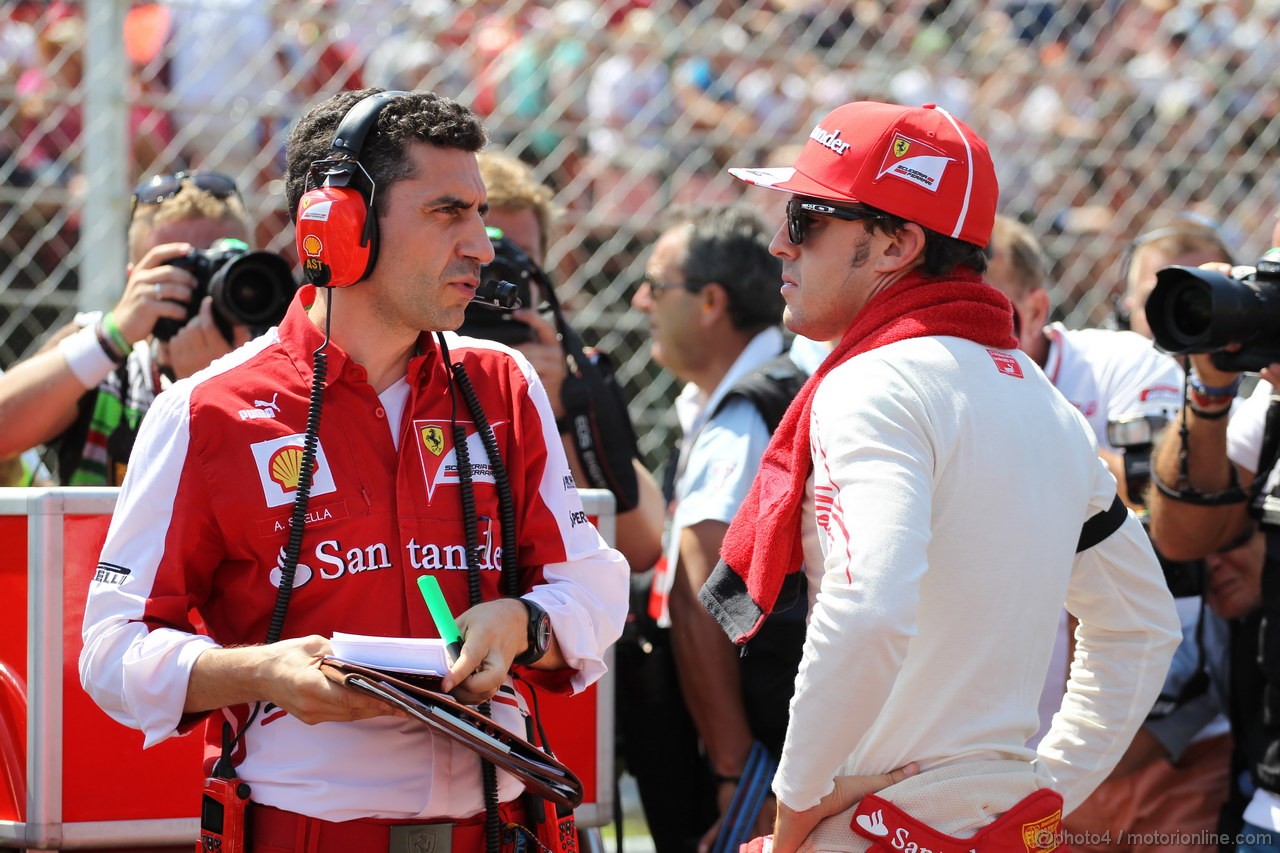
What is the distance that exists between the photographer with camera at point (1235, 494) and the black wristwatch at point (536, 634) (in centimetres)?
129

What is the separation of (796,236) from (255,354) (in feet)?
2.56

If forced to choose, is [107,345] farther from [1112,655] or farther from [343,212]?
[1112,655]

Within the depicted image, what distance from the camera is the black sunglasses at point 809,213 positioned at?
2043mm

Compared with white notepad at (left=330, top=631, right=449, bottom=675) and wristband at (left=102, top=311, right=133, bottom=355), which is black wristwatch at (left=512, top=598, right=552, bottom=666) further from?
wristband at (left=102, top=311, right=133, bottom=355)

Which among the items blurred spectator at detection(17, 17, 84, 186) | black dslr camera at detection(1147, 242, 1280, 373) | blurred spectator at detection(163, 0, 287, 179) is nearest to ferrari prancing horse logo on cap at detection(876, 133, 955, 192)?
black dslr camera at detection(1147, 242, 1280, 373)

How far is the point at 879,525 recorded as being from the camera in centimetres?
175

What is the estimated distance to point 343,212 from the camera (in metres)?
1.88

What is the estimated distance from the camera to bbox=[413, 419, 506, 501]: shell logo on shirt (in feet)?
6.31

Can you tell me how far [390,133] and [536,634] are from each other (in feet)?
2.28

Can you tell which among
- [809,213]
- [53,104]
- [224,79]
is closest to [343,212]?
[809,213]

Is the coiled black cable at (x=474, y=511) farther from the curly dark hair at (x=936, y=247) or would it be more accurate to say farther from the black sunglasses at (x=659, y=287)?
the black sunglasses at (x=659, y=287)

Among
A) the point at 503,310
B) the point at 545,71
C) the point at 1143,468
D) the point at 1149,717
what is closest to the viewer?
the point at 503,310

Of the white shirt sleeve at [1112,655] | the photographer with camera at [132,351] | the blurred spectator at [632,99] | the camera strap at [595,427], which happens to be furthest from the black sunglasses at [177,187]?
the white shirt sleeve at [1112,655]

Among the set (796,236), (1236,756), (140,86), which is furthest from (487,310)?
(140,86)
